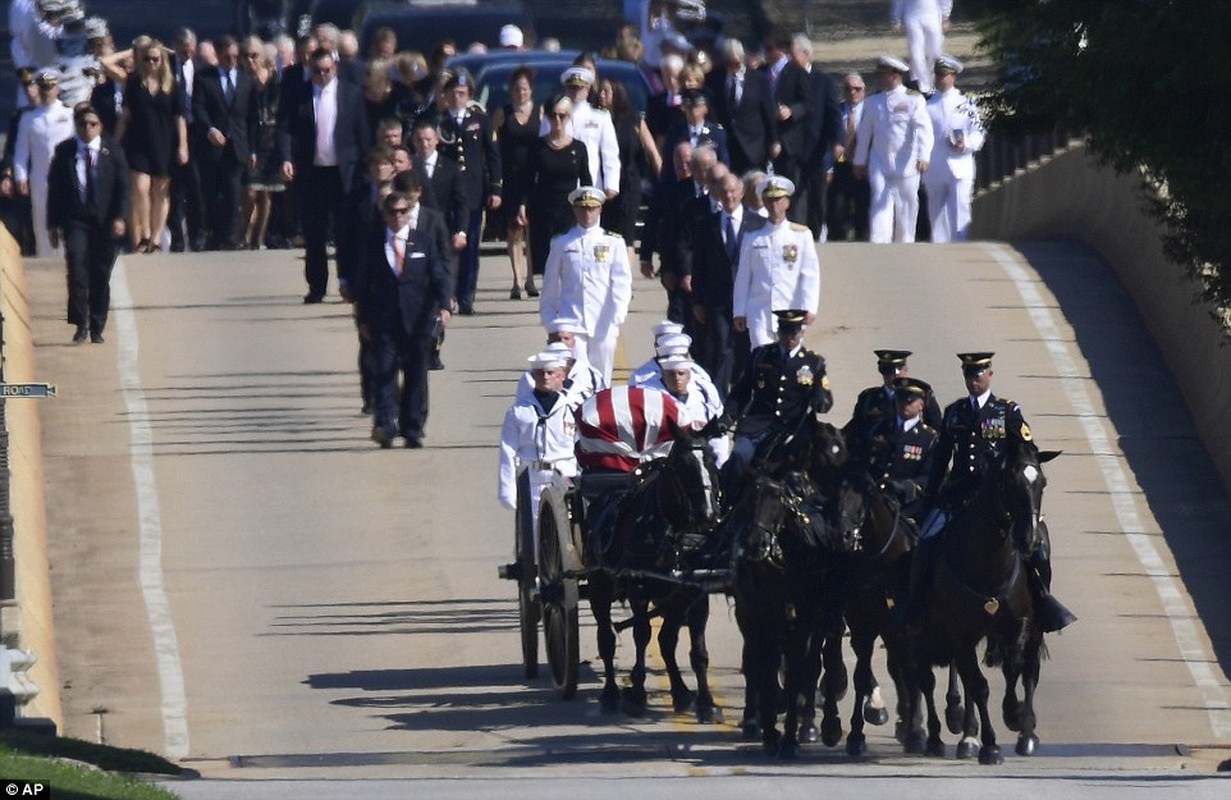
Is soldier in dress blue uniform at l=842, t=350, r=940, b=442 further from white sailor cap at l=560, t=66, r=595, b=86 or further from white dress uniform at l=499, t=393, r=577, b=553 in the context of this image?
white sailor cap at l=560, t=66, r=595, b=86

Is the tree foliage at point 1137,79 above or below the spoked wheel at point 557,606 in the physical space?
above

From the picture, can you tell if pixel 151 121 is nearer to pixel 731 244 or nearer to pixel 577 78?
pixel 577 78

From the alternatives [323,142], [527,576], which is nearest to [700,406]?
[527,576]

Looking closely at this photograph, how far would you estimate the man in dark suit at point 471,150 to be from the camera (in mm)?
27188

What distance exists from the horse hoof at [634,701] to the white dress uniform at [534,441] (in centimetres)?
153

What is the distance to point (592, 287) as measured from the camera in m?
22.6

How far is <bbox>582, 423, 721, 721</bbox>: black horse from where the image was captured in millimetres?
16422

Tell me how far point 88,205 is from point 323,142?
252cm

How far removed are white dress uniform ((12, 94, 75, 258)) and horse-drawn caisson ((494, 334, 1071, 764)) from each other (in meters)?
12.9

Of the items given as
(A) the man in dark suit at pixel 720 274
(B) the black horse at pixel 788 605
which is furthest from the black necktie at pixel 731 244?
(B) the black horse at pixel 788 605

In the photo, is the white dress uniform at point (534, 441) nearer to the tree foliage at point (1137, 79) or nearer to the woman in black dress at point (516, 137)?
the tree foliage at point (1137, 79)

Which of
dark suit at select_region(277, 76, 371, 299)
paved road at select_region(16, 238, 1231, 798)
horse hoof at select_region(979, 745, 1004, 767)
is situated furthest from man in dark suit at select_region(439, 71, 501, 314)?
horse hoof at select_region(979, 745, 1004, 767)

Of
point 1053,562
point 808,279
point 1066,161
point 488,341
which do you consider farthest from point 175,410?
point 1066,161

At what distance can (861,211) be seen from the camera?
32344mm
